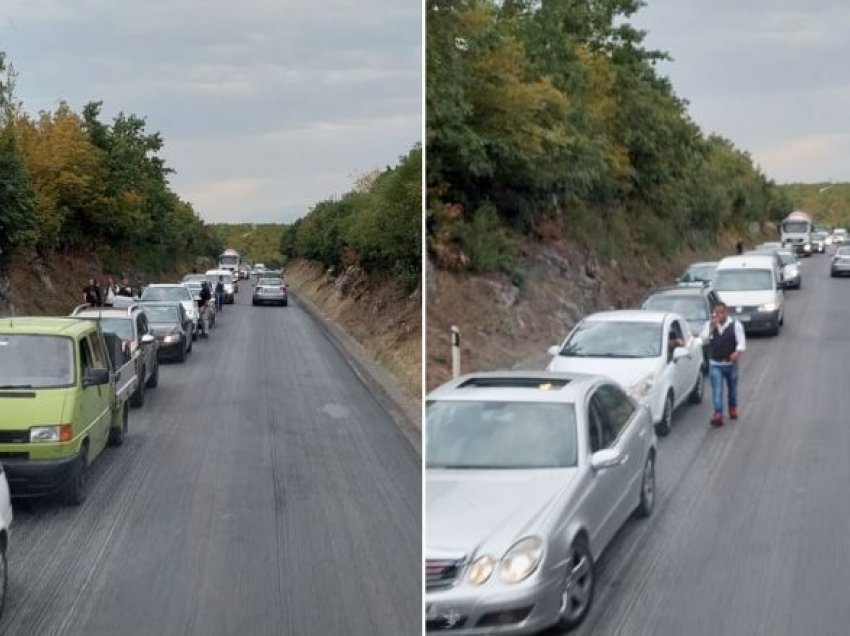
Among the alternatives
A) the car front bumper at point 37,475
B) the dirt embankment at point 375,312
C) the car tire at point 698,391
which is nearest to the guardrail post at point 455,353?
the dirt embankment at point 375,312

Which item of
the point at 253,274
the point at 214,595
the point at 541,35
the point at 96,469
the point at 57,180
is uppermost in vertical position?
the point at 541,35

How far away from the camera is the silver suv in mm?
3824

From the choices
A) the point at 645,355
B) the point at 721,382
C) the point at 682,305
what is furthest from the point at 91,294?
the point at 721,382

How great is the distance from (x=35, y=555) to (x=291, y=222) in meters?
1.51

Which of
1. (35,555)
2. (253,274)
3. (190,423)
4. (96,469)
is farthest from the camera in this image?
(253,274)

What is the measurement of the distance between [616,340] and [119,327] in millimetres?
1628

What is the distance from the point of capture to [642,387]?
3740 mm

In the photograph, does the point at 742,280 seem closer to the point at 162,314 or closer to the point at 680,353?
the point at 680,353

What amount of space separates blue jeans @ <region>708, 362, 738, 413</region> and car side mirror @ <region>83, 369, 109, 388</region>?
1.92 m

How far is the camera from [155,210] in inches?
159

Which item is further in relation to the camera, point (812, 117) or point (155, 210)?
point (155, 210)

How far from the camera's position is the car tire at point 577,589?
10.6 feet

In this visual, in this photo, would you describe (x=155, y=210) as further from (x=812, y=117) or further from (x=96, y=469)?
(x=812, y=117)

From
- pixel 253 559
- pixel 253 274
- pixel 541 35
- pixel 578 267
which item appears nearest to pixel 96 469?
pixel 253 559
